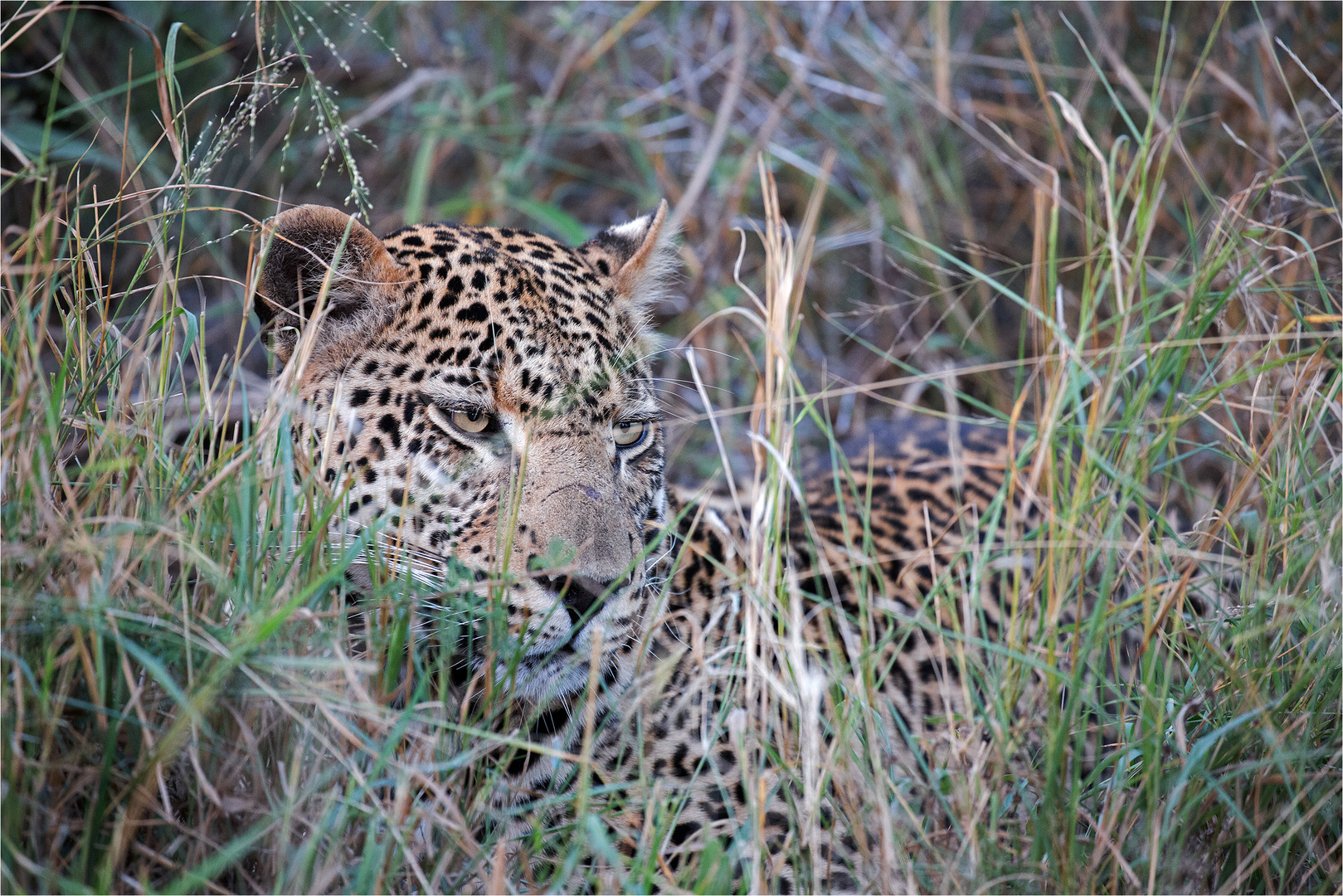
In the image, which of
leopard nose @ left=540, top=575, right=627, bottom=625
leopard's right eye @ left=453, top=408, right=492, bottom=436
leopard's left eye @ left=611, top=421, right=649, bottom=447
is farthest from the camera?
leopard's left eye @ left=611, top=421, right=649, bottom=447

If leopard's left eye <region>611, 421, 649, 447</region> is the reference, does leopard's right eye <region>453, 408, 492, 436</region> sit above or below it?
above

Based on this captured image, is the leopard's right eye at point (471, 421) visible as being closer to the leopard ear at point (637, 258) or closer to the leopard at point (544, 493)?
the leopard at point (544, 493)

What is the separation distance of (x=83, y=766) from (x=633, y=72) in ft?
17.6

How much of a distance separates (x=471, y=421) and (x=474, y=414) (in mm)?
18

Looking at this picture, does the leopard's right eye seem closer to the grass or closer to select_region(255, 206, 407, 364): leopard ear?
select_region(255, 206, 407, 364): leopard ear

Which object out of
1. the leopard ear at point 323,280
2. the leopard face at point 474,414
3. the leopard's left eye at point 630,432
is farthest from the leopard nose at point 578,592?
the leopard ear at point 323,280

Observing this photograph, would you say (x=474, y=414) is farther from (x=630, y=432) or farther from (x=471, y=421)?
(x=630, y=432)

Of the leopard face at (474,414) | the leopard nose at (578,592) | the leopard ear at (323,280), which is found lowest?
the leopard nose at (578,592)

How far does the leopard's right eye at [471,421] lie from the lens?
2812mm

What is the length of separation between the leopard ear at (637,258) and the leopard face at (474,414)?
36cm

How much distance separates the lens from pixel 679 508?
11.8 ft

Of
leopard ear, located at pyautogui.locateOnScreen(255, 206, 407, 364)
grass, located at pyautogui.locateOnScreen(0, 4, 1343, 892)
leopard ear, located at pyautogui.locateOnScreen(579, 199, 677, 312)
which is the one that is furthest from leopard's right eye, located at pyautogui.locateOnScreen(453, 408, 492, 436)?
leopard ear, located at pyautogui.locateOnScreen(579, 199, 677, 312)

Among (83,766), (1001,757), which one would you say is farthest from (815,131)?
(83,766)

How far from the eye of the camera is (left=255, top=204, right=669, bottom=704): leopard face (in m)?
2.59
